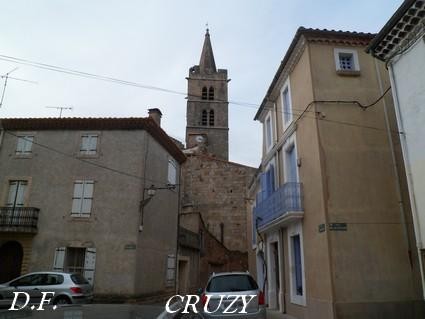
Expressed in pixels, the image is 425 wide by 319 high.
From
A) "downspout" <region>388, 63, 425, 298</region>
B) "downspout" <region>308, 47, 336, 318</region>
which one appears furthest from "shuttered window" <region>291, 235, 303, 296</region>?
"downspout" <region>388, 63, 425, 298</region>

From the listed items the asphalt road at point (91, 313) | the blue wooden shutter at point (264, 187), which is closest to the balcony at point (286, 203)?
the blue wooden shutter at point (264, 187)

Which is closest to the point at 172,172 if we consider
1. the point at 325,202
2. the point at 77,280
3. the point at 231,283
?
the point at 77,280

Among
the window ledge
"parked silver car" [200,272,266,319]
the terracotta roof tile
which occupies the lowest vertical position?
"parked silver car" [200,272,266,319]

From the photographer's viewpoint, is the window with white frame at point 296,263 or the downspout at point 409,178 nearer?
the downspout at point 409,178

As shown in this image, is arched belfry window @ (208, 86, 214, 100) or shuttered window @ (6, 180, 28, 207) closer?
shuttered window @ (6, 180, 28, 207)

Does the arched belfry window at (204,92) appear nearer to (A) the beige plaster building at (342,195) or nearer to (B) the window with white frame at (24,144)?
(B) the window with white frame at (24,144)

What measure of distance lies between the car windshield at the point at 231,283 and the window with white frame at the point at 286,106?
6.73m

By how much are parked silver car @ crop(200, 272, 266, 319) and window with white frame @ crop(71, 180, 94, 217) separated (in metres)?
8.84

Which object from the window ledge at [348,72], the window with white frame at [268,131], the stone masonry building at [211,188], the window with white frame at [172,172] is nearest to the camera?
the window ledge at [348,72]

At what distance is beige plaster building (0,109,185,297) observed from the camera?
53.1 ft

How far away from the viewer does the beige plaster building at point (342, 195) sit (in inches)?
405

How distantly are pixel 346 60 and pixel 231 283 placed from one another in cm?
841

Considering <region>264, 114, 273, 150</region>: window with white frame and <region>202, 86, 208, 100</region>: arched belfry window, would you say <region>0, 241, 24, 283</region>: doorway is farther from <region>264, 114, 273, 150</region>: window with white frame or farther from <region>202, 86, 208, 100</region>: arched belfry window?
<region>202, 86, 208, 100</region>: arched belfry window

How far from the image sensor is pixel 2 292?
1281cm
